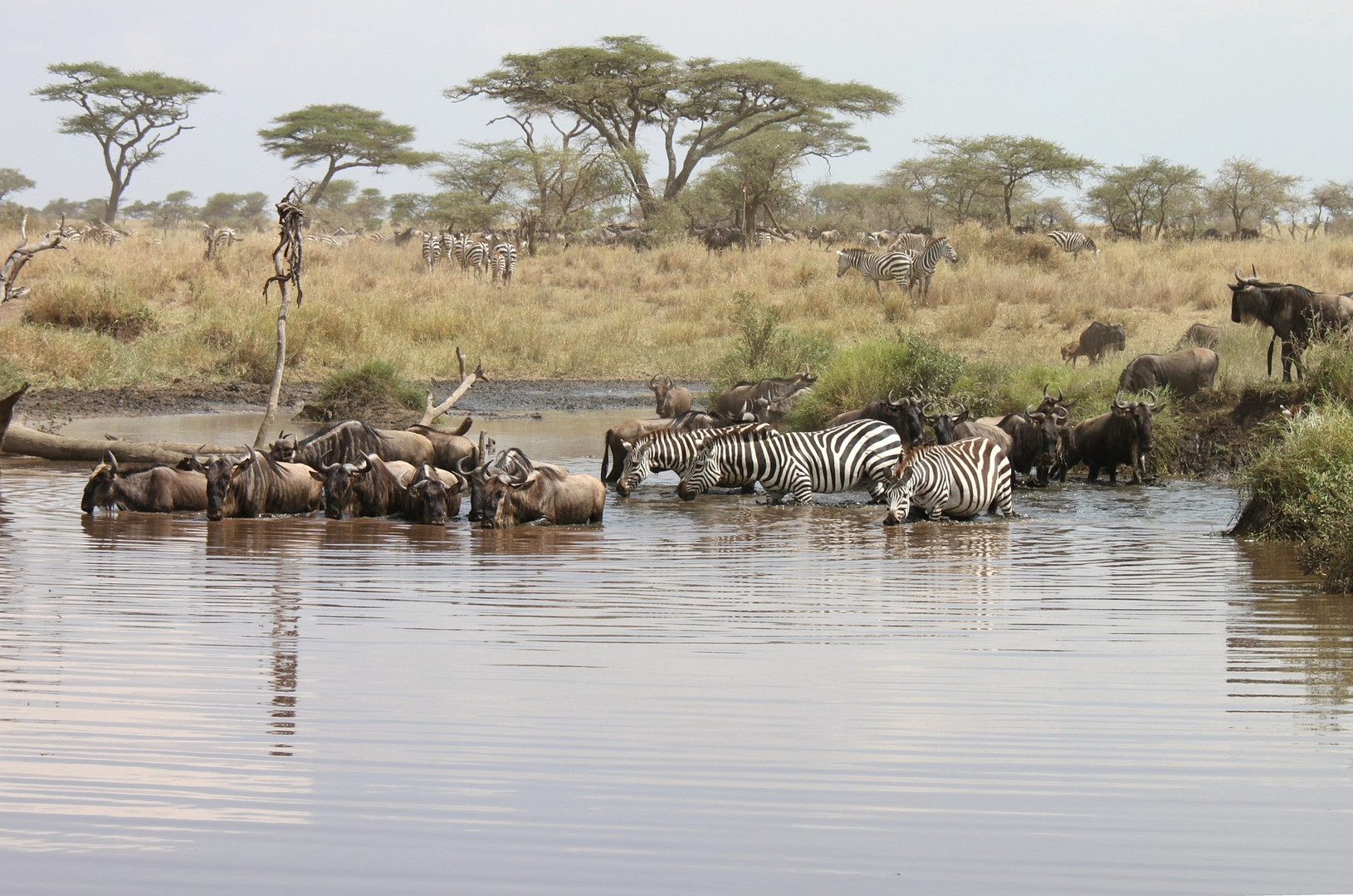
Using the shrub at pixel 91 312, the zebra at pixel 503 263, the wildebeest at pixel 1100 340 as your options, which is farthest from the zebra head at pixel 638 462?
the zebra at pixel 503 263

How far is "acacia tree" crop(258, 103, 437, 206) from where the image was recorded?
151ft

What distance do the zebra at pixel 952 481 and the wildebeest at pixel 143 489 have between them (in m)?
4.65

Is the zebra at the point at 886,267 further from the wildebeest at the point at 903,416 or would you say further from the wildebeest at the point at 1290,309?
the wildebeest at the point at 903,416

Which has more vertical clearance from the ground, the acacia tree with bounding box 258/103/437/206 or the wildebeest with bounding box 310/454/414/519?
the acacia tree with bounding box 258/103/437/206

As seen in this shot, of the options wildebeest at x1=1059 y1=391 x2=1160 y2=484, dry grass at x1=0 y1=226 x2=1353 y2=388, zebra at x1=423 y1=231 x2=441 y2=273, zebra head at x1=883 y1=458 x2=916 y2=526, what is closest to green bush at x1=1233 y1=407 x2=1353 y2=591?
zebra head at x1=883 y1=458 x2=916 y2=526

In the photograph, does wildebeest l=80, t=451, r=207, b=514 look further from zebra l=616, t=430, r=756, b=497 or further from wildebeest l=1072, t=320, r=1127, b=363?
wildebeest l=1072, t=320, r=1127, b=363

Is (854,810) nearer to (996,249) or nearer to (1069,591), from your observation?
(1069,591)

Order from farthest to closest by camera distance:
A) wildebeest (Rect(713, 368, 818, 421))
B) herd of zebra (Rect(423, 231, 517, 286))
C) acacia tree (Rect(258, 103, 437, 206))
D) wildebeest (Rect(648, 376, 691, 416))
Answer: acacia tree (Rect(258, 103, 437, 206))
herd of zebra (Rect(423, 231, 517, 286))
wildebeest (Rect(648, 376, 691, 416))
wildebeest (Rect(713, 368, 818, 421))

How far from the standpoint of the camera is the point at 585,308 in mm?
25406

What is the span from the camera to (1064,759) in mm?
3805

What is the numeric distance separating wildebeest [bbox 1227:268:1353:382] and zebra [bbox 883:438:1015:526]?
14.3 feet

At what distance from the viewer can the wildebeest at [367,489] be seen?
9.81 metres

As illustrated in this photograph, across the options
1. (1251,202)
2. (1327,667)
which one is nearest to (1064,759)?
(1327,667)

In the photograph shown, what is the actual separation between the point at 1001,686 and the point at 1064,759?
87 centimetres
